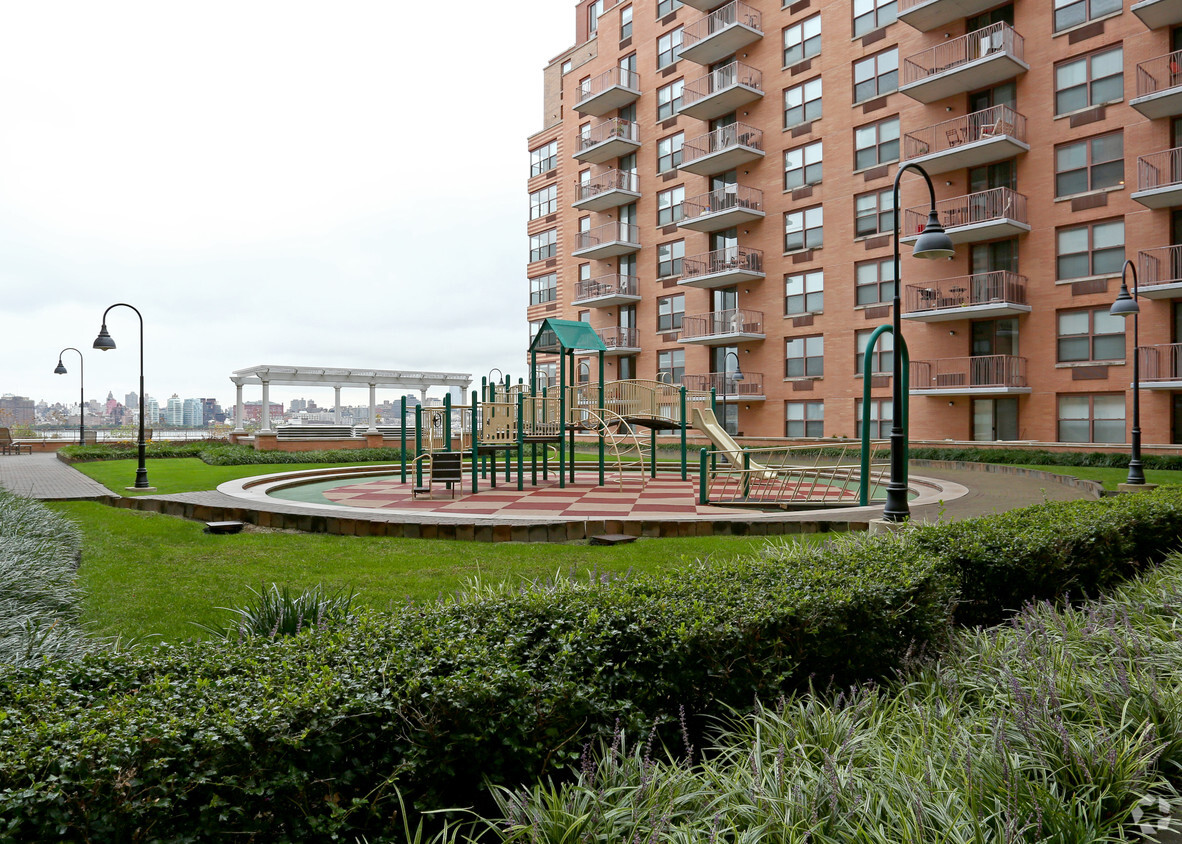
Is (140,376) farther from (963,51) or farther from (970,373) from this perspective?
(963,51)

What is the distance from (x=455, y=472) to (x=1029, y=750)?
13.4 metres

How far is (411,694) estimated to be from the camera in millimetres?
2865

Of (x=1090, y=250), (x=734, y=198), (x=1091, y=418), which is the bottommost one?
(x=1091, y=418)

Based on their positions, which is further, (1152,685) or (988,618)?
(988,618)

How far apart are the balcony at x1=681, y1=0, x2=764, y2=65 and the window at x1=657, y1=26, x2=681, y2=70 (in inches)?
73.4

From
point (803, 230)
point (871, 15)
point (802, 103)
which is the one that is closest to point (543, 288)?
point (803, 230)

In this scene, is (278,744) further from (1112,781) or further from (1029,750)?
(1112,781)

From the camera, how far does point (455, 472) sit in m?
15.8

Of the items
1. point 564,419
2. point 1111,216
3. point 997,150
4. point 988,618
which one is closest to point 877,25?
point 997,150

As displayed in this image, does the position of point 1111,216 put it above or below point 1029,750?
above

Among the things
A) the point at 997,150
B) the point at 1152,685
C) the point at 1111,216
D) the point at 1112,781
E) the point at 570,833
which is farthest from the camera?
the point at 997,150

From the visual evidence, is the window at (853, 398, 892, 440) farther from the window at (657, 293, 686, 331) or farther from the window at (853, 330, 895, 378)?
the window at (657, 293, 686, 331)

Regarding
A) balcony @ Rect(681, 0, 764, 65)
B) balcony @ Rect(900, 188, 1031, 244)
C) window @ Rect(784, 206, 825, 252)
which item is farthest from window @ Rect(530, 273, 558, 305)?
balcony @ Rect(900, 188, 1031, 244)

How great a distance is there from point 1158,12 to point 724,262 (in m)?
18.7
